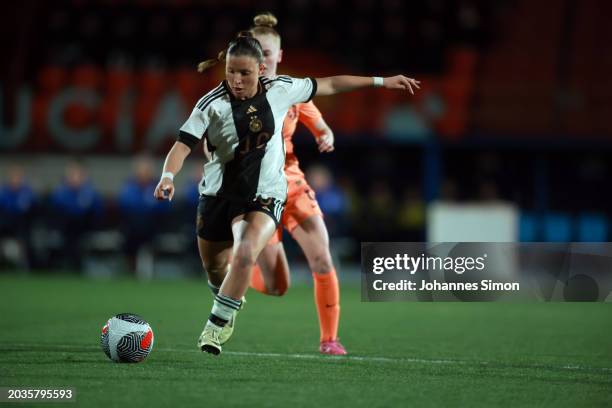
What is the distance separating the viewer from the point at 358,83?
6.65 meters

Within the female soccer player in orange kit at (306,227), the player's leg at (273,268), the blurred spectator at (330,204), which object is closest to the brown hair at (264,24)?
the female soccer player in orange kit at (306,227)

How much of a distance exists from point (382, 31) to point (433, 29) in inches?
40.0

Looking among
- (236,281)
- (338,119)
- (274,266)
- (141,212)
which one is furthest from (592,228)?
(236,281)

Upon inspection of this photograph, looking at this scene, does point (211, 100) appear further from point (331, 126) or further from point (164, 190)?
point (331, 126)

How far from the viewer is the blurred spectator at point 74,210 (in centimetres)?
1694

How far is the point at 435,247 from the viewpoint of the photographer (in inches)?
327

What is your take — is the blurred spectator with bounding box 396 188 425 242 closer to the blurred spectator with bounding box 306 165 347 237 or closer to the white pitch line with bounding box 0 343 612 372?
the blurred spectator with bounding box 306 165 347 237

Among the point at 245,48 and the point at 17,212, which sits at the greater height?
the point at 245,48

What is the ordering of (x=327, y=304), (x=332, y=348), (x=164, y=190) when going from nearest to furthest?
(x=164, y=190) → (x=332, y=348) → (x=327, y=304)

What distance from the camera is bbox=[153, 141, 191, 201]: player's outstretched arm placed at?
5.84m

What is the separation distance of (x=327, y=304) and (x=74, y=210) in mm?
10558

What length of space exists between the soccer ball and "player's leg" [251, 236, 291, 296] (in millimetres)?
1403

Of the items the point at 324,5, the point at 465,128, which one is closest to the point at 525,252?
the point at 465,128

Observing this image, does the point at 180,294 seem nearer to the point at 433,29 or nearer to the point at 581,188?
the point at 433,29
